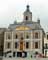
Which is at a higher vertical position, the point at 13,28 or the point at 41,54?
the point at 13,28

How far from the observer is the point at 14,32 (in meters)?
51.6

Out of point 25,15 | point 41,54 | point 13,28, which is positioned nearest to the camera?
point 41,54

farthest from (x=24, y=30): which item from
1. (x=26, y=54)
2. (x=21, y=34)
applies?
(x=26, y=54)

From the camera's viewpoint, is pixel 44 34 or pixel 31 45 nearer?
pixel 31 45

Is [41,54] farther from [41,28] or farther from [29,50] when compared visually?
[41,28]

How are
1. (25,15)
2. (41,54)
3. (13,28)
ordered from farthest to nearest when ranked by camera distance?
(25,15) < (13,28) < (41,54)

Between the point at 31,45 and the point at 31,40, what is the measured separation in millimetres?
827

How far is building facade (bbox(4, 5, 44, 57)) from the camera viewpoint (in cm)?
5044

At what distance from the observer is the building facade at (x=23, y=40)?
50438 mm


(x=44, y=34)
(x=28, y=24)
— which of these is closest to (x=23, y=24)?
(x=28, y=24)

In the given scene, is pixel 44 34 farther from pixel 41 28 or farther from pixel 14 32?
pixel 14 32

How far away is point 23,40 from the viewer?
51250 mm

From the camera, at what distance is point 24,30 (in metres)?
51.1

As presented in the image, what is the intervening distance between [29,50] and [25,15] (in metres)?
8.41
